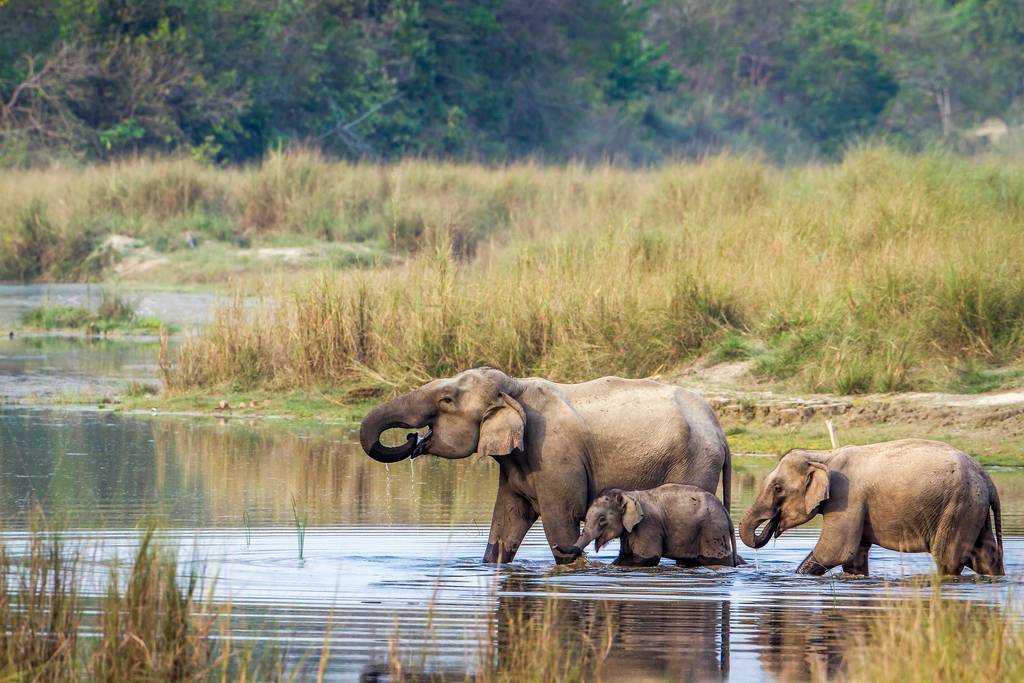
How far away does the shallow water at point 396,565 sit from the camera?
25.6 feet

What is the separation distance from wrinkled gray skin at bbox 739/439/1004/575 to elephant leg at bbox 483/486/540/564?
47.0 inches

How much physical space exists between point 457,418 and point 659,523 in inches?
46.2

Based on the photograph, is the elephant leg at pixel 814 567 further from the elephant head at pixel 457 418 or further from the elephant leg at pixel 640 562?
the elephant head at pixel 457 418

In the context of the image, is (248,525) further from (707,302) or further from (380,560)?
(707,302)

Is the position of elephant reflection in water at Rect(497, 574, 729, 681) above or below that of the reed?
below

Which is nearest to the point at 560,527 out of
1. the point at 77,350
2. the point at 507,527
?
the point at 507,527

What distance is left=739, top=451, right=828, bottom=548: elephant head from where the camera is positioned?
10.1 meters

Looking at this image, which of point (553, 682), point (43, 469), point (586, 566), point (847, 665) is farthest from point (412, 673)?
point (43, 469)

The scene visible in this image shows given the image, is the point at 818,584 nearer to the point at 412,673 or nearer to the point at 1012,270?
the point at 412,673

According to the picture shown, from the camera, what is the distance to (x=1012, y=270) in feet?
53.7

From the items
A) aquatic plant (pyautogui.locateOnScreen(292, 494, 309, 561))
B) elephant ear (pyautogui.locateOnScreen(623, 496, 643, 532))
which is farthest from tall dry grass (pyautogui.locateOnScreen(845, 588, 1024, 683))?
Result: aquatic plant (pyautogui.locateOnScreen(292, 494, 309, 561))

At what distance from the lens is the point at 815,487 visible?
10047mm

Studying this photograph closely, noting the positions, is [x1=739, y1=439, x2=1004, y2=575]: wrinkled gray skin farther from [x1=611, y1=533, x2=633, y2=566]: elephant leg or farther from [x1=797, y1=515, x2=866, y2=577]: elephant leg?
[x1=611, y1=533, x2=633, y2=566]: elephant leg

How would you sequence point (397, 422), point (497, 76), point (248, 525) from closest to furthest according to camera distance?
point (397, 422) < point (248, 525) < point (497, 76)
